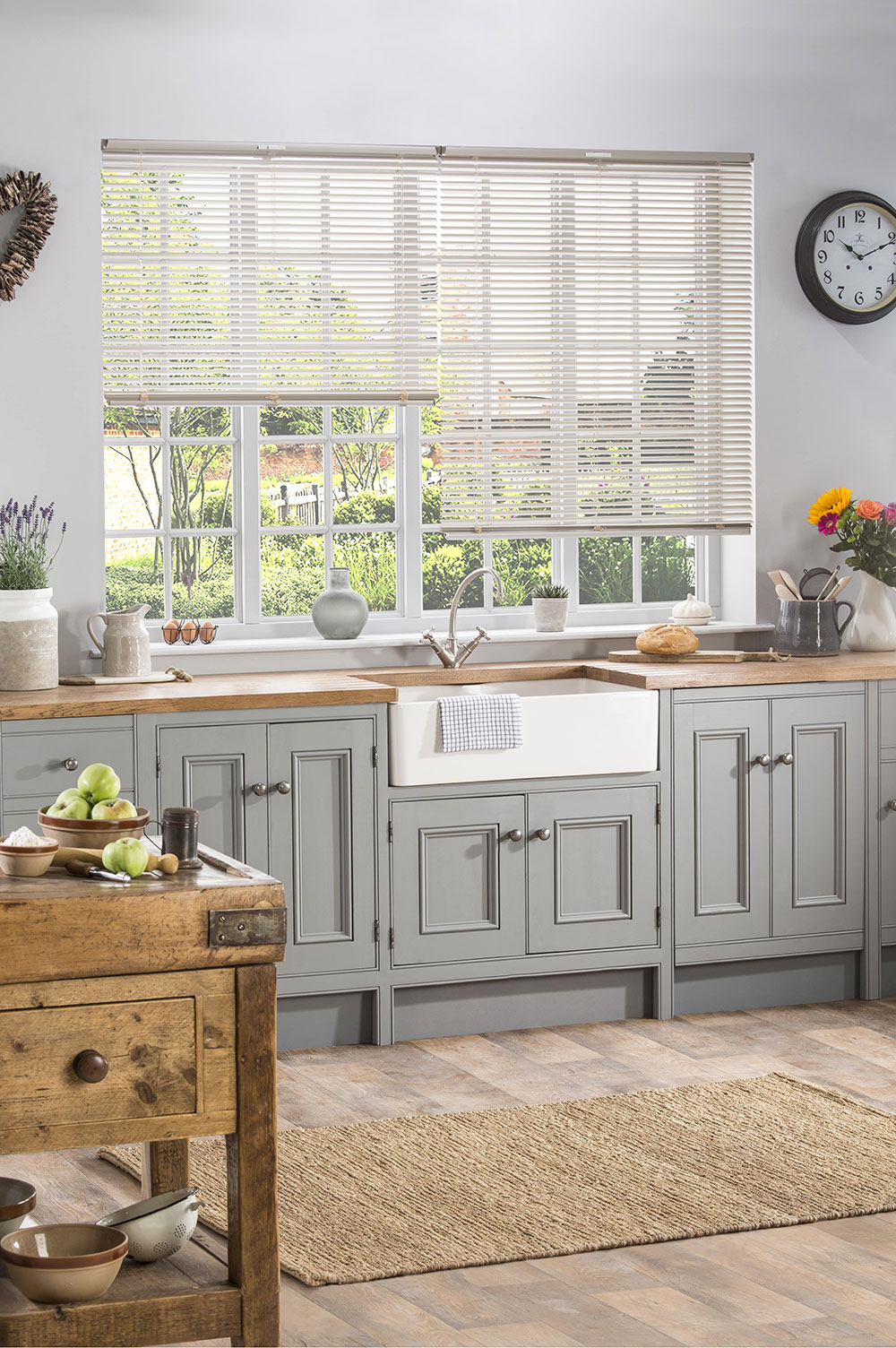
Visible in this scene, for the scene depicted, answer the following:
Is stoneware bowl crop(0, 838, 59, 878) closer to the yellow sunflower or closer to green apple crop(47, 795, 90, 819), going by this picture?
green apple crop(47, 795, 90, 819)

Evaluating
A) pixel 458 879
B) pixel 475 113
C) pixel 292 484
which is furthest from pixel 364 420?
pixel 458 879

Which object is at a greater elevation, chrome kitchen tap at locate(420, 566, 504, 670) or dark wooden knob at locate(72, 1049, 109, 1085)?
chrome kitchen tap at locate(420, 566, 504, 670)

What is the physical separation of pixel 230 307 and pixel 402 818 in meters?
1.63

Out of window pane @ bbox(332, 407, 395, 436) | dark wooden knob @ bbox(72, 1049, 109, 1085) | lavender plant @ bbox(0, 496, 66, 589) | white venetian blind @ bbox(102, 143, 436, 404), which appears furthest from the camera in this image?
window pane @ bbox(332, 407, 395, 436)

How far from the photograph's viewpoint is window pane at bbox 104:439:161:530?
5.12 meters

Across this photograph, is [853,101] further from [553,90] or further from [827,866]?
[827,866]

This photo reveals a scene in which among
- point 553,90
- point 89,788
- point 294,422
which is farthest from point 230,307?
point 89,788

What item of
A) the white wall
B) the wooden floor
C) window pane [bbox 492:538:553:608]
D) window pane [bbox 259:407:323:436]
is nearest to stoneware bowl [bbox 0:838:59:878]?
the wooden floor

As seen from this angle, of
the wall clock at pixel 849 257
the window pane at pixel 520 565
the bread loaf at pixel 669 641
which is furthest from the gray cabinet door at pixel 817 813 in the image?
the wall clock at pixel 849 257

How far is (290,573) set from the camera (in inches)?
210

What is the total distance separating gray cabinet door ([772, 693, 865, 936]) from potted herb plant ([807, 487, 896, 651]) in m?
0.52

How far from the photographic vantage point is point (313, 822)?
4.51 meters

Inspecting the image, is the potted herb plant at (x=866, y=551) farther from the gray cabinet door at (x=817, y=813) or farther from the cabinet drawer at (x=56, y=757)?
the cabinet drawer at (x=56, y=757)

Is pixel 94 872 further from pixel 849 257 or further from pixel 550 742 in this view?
pixel 849 257
